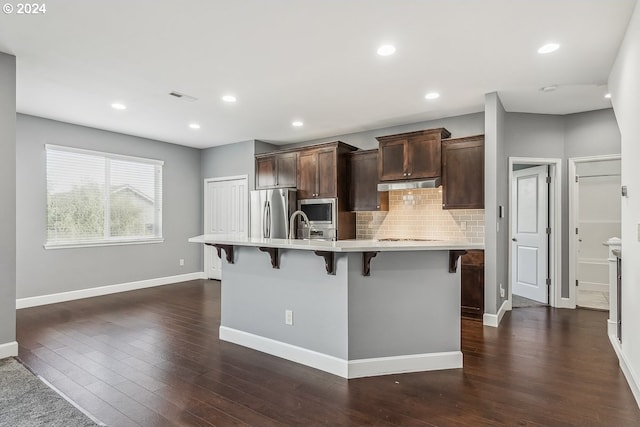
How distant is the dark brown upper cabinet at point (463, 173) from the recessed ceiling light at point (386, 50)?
6.54 ft

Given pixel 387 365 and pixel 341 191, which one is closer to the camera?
pixel 387 365

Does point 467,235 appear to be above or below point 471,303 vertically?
above

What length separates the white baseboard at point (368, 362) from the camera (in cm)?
274

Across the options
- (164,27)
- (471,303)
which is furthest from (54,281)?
(471,303)

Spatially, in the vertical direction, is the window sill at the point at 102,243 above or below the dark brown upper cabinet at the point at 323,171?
below

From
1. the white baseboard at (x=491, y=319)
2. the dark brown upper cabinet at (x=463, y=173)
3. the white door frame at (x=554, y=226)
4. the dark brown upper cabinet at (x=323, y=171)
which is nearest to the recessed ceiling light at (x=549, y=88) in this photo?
the dark brown upper cabinet at (x=463, y=173)

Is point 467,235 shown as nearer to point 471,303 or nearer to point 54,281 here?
point 471,303

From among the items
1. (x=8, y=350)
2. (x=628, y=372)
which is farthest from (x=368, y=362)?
(x=8, y=350)

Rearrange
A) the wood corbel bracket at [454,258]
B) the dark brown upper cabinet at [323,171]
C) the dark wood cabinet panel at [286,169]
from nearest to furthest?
the wood corbel bracket at [454,258], the dark brown upper cabinet at [323,171], the dark wood cabinet panel at [286,169]

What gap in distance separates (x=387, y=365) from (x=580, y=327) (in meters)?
2.80

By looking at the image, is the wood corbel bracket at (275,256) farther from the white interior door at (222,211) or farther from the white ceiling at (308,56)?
the white interior door at (222,211)

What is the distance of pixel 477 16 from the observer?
2525 mm

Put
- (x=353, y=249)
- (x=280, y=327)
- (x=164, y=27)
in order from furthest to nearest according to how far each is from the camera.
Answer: (x=280, y=327), (x=164, y=27), (x=353, y=249)

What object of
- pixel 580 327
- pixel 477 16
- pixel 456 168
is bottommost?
pixel 580 327
